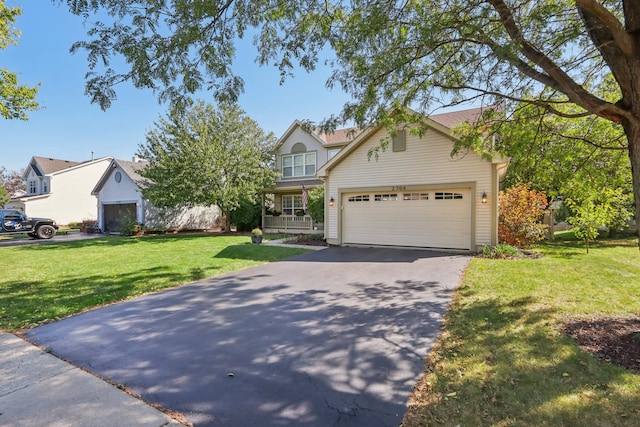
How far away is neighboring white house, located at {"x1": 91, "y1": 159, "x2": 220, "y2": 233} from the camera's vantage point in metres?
22.8

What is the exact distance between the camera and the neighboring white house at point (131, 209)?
74.6 feet

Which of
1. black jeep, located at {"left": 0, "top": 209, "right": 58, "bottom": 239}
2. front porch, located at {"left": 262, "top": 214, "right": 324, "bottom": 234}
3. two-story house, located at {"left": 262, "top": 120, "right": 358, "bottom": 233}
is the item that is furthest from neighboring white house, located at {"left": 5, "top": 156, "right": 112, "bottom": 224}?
front porch, located at {"left": 262, "top": 214, "right": 324, "bottom": 234}

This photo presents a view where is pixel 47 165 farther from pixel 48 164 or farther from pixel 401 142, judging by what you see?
pixel 401 142

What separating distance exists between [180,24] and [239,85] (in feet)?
3.78

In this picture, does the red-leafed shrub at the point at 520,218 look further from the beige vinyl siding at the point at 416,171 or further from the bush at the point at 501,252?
the bush at the point at 501,252

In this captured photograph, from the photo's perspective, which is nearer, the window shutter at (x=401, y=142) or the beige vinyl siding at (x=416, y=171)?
the beige vinyl siding at (x=416, y=171)

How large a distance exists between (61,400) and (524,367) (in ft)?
15.5

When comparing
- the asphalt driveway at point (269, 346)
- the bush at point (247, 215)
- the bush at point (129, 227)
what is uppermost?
the bush at point (247, 215)

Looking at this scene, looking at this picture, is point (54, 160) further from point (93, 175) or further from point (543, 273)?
point (543, 273)

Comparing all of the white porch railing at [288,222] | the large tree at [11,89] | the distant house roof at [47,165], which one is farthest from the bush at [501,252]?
the distant house roof at [47,165]

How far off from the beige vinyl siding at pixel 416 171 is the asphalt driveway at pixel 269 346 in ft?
17.6

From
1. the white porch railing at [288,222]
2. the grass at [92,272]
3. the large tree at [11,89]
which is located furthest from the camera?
the white porch railing at [288,222]

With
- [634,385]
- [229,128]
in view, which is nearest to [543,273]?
[634,385]

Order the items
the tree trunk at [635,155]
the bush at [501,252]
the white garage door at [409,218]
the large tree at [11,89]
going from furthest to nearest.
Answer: the large tree at [11,89] < the white garage door at [409,218] < the bush at [501,252] < the tree trunk at [635,155]
